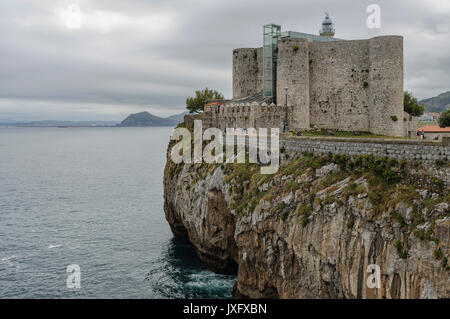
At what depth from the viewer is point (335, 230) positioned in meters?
24.2

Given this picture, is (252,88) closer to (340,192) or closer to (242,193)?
(242,193)

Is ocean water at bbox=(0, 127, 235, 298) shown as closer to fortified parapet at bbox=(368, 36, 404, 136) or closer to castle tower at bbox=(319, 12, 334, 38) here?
fortified parapet at bbox=(368, 36, 404, 136)

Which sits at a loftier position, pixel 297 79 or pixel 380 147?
pixel 297 79

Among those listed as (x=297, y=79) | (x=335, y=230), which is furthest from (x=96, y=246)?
(x=335, y=230)

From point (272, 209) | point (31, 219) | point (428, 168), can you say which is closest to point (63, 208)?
point (31, 219)

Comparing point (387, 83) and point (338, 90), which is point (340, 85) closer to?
point (338, 90)

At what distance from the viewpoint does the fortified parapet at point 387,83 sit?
40.5m

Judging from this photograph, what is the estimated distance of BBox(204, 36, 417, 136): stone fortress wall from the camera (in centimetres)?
4097

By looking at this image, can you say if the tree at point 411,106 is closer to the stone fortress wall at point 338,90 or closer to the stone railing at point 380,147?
the stone fortress wall at point 338,90

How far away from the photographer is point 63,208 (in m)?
66.6

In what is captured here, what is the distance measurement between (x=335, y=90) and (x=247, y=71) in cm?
1197

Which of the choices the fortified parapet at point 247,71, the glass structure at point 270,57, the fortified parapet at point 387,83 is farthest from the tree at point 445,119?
the fortified parapet at point 247,71

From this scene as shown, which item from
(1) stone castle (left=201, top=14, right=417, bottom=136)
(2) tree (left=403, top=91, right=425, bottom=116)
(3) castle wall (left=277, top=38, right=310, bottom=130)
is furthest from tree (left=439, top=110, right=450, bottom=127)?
(3) castle wall (left=277, top=38, right=310, bottom=130)

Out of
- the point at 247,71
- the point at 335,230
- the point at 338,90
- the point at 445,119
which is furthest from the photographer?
the point at 247,71
